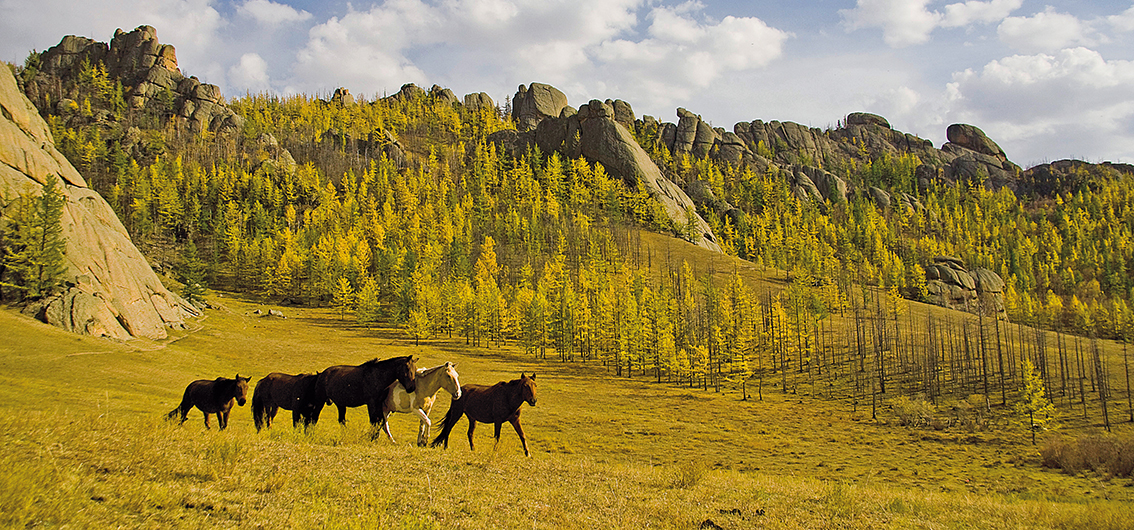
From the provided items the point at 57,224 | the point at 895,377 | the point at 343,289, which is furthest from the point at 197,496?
the point at 343,289

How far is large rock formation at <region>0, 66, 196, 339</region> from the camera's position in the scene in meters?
44.7

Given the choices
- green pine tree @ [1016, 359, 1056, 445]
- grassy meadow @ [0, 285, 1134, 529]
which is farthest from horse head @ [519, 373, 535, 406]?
green pine tree @ [1016, 359, 1056, 445]

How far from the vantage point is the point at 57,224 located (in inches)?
1863

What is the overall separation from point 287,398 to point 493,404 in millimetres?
6730

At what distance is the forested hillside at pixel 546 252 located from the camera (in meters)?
83.4

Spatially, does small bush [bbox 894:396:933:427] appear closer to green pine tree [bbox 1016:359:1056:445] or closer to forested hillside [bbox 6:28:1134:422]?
forested hillside [bbox 6:28:1134:422]

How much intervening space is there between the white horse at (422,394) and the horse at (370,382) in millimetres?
263

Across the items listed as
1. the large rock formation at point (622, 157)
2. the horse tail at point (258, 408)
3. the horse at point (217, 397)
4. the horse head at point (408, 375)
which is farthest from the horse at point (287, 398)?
the large rock formation at point (622, 157)

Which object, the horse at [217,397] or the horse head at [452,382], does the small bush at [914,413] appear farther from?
the horse at [217,397]

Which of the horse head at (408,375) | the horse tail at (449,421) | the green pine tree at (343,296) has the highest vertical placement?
the green pine tree at (343,296)

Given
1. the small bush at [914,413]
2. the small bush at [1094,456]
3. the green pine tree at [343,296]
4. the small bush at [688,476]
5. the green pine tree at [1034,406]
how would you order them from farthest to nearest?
the green pine tree at [343,296] < the small bush at [914,413] < the green pine tree at [1034,406] < the small bush at [1094,456] < the small bush at [688,476]

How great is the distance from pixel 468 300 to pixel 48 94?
195m

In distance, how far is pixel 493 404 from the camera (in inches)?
653

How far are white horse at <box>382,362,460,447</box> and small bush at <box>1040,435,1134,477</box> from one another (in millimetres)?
49942
